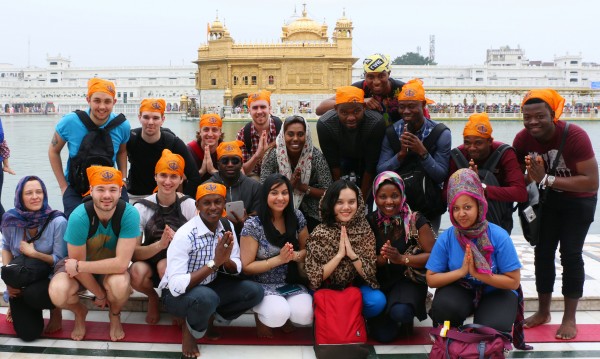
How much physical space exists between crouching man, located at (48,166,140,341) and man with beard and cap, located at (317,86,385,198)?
1.33m

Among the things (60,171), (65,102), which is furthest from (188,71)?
(60,171)

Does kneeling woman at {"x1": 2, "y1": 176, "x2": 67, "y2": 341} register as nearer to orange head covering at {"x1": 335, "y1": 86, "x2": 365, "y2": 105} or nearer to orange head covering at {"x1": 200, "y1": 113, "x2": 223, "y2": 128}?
orange head covering at {"x1": 200, "y1": 113, "x2": 223, "y2": 128}

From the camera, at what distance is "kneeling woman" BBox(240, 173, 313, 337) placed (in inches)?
130

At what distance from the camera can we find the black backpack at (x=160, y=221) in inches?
138

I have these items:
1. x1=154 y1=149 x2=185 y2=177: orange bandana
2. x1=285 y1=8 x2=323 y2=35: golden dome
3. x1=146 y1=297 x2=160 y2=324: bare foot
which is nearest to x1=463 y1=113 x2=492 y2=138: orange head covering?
x1=154 y1=149 x2=185 y2=177: orange bandana

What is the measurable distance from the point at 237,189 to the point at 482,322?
167 cm

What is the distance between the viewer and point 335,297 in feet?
10.7

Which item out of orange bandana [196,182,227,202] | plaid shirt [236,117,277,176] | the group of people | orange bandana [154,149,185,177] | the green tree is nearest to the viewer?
the group of people

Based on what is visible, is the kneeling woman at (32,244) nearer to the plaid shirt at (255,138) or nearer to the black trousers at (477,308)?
the plaid shirt at (255,138)

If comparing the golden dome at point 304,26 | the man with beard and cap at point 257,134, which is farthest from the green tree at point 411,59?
the man with beard and cap at point 257,134

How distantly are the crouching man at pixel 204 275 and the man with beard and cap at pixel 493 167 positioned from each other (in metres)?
1.40

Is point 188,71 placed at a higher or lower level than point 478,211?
higher

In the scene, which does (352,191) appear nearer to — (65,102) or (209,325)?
(209,325)

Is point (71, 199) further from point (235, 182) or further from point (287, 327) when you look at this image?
point (287, 327)
